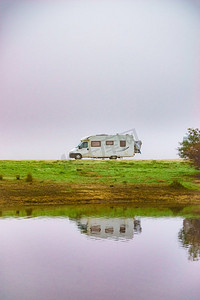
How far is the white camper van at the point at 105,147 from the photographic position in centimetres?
5222

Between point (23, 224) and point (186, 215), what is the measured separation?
9346 millimetres

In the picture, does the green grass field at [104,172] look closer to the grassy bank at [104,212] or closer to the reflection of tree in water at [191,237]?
the grassy bank at [104,212]

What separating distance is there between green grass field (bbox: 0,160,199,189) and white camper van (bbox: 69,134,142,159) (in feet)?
7.00

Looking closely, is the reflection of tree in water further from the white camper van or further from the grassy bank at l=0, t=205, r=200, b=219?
the white camper van

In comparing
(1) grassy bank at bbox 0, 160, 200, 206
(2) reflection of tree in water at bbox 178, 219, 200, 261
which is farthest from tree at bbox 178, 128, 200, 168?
(2) reflection of tree in water at bbox 178, 219, 200, 261

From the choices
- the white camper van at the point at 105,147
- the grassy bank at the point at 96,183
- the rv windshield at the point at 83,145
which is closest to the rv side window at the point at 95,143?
the white camper van at the point at 105,147

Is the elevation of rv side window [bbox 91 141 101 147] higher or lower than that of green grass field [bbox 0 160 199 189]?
higher

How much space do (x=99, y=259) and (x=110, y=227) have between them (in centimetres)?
621

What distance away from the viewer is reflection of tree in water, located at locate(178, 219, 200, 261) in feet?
52.2

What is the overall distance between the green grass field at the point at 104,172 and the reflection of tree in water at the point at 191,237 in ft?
55.2

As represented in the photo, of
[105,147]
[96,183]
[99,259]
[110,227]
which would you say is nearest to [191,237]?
[110,227]

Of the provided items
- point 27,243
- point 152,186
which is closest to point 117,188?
point 152,186

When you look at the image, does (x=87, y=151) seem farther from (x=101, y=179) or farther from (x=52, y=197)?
(x=52, y=197)

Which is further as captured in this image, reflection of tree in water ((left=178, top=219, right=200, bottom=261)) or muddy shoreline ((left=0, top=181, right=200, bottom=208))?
muddy shoreline ((left=0, top=181, right=200, bottom=208))
